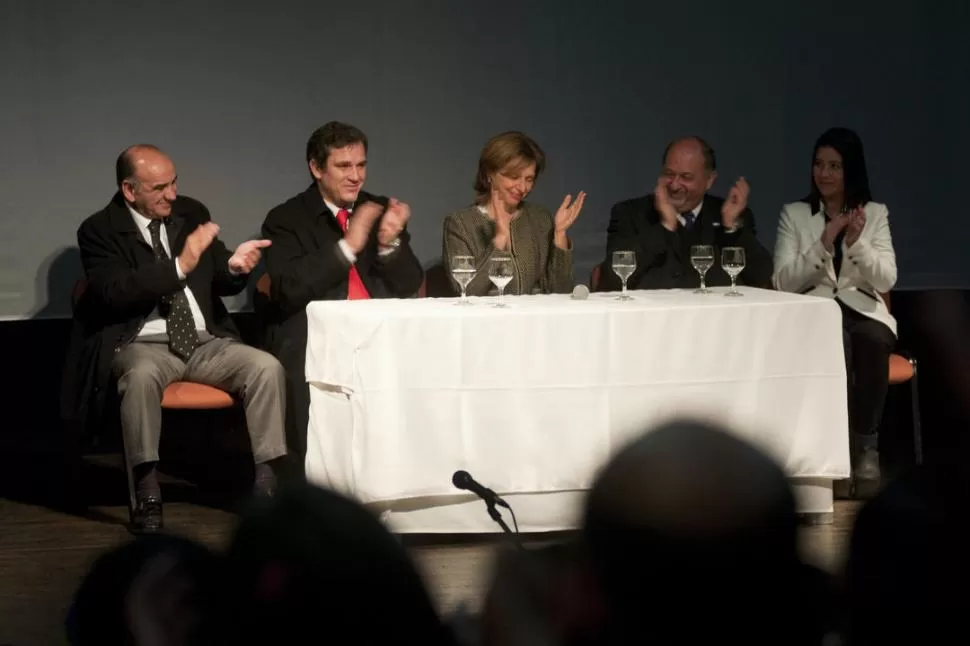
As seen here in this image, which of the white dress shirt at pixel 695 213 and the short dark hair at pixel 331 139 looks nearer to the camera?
the short dark hair at pixel 331 139

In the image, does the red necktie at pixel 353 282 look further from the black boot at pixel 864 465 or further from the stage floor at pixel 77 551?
the black boot at pixel 864 465

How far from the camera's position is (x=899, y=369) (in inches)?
181

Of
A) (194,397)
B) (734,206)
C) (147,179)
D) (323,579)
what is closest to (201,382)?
(194,397)

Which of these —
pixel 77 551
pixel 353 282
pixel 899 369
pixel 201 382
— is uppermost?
pixel 353 282

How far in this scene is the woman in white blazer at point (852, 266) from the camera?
449 cm

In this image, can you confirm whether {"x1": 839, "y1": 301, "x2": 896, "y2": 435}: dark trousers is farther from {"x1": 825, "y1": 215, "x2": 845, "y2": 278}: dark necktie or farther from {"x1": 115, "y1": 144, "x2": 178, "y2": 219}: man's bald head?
{"x1": 115, "y1": 144, "x2": 178, "y2": 219}: man's bald head

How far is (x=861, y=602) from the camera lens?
1.04 m

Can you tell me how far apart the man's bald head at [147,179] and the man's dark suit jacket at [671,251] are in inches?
60.7

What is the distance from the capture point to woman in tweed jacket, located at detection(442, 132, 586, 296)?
449cm

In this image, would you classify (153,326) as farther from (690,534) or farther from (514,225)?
(690,534)

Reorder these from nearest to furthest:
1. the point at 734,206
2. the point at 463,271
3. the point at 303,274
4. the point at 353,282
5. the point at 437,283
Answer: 1. the point at 463,271
2. the point at 303,274
3. the point at 353,282
4. the point at 734,206
5. the point at 437,283

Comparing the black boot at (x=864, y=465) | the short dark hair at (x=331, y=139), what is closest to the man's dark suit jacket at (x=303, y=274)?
the short dark hair at (x=331, y=139)

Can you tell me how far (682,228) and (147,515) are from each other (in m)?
2.10

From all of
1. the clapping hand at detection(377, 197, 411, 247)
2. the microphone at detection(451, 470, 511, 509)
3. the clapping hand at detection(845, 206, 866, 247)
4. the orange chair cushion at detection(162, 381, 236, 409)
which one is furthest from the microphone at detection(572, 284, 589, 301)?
the microphone at detection(451, 470, 511, 509)
